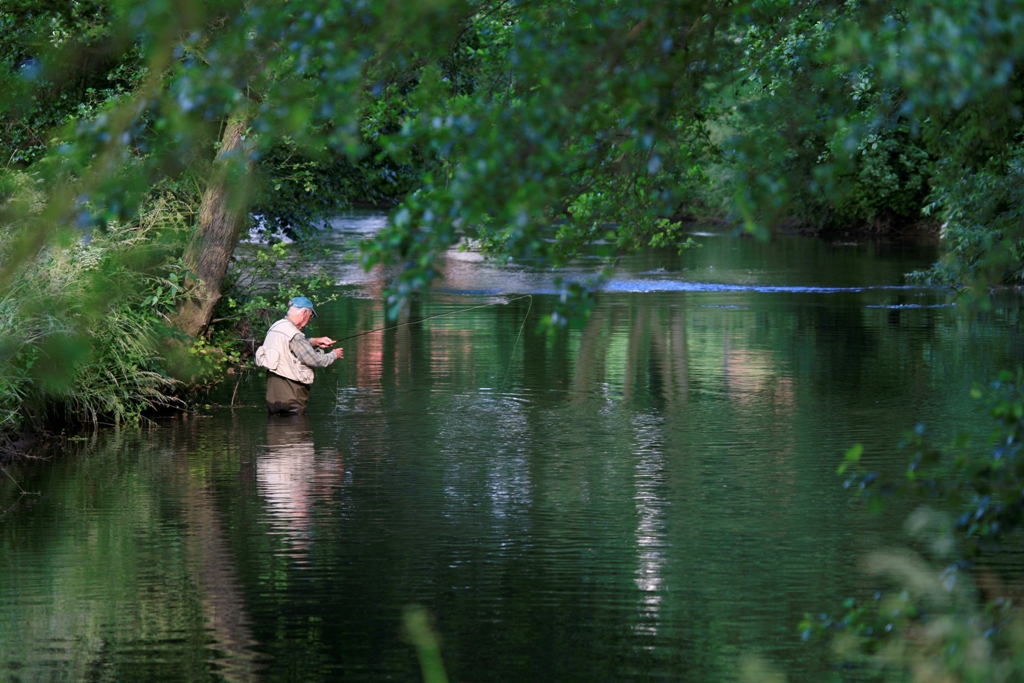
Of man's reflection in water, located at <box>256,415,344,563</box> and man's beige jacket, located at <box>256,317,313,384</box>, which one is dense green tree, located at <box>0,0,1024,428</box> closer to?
man's reflection in water, located at <box>256,415,344,563</box>

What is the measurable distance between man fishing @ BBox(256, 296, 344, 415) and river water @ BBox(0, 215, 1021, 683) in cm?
35

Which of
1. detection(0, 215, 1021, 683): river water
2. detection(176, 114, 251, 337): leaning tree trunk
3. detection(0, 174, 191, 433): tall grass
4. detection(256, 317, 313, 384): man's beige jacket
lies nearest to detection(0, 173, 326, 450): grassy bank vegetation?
detection(0, 174, 191, 433): tall grass

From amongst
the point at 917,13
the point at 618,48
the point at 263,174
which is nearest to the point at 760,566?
the point at 618,48

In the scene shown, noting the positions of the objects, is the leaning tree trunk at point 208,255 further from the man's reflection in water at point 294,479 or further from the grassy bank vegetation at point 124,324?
the man's reflection in water at point 294,479

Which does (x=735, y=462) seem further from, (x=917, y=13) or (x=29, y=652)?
(x=917, y=13)

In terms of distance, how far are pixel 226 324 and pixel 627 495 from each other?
794 cm

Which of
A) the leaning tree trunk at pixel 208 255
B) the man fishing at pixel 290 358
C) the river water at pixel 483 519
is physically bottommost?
the river water at pixel 483 519

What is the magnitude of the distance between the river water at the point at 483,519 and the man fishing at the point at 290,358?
1.14 feet

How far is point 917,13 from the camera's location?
5125mm

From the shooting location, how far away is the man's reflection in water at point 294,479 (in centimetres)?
1123

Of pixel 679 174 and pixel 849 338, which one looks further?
pixel 849 338

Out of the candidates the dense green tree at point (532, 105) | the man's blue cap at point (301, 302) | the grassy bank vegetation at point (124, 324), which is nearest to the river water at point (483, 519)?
the grassy bank vegetation at point (124, 324)

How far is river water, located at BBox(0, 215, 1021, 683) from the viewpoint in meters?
8.36

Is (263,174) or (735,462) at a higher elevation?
(263,174)
